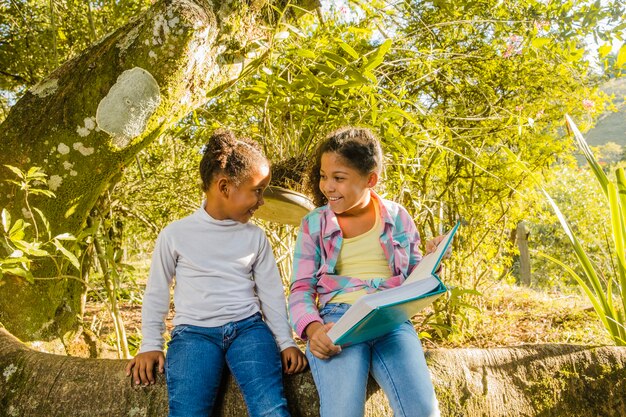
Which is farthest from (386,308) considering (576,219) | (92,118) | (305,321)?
(576,219)

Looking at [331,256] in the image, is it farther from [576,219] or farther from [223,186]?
[576,219]

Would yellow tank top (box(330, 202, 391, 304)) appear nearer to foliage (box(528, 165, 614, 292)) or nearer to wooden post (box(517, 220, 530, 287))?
wooden post (box(517, 220, 530, 287))

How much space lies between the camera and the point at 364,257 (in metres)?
1.80

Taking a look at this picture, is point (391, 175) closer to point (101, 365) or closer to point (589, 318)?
point (101, 365)

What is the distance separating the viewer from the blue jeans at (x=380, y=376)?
140 cm

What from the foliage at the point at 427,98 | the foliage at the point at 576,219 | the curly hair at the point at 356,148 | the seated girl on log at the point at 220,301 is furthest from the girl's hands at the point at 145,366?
the foliage at the point at 576,219

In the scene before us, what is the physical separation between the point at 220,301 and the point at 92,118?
852 millimetres

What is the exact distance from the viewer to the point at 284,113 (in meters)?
2.43

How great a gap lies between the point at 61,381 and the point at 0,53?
319cm

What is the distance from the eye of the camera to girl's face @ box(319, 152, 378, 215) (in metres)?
1.78

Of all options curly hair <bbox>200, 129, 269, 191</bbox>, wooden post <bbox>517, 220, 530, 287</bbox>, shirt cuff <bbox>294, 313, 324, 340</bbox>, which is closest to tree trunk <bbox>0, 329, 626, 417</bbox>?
shirt cuff <bbox>294, 313, 324, 340</bbox>

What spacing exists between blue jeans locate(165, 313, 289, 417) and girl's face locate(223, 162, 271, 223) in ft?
1.23

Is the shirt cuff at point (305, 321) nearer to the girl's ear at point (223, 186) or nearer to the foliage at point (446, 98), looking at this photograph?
the girl's ear at point (223, 186)

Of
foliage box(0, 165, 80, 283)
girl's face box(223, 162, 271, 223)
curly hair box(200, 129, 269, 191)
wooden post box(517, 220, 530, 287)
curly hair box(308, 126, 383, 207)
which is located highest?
curly hair box(308, 126, 383, 207)
